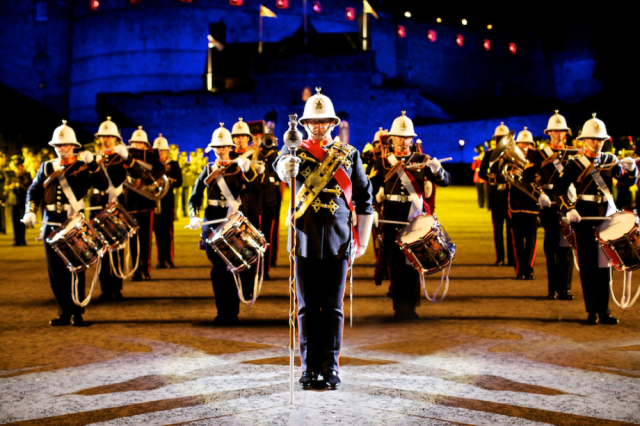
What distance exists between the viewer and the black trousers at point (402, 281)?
8.18m

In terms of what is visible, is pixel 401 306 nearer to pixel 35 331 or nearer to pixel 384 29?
pixel 35 331

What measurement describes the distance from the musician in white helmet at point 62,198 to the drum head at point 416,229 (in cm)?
328

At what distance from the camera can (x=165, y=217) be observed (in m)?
12.8

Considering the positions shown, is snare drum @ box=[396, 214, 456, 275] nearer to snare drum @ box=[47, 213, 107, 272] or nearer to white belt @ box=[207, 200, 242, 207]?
white belt @ box=[207, 200, 242, 207]

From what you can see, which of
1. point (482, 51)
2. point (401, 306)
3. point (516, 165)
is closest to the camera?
point (401, 306)

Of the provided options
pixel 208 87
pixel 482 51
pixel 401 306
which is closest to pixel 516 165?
pixel 401 306

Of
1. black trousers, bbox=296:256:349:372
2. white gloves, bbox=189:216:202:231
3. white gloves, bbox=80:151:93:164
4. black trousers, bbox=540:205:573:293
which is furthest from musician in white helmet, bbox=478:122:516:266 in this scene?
black trousers, bbox=296:256:349:372

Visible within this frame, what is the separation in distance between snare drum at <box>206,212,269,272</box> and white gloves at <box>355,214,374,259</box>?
2.05m

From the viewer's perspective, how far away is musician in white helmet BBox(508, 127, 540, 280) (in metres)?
11.0

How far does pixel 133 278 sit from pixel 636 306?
6.78m

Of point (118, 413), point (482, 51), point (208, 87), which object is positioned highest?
point (482, 51)

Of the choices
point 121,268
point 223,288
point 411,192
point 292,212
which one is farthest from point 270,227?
point 292,212

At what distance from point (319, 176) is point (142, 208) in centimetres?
647

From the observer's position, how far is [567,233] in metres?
8.39
